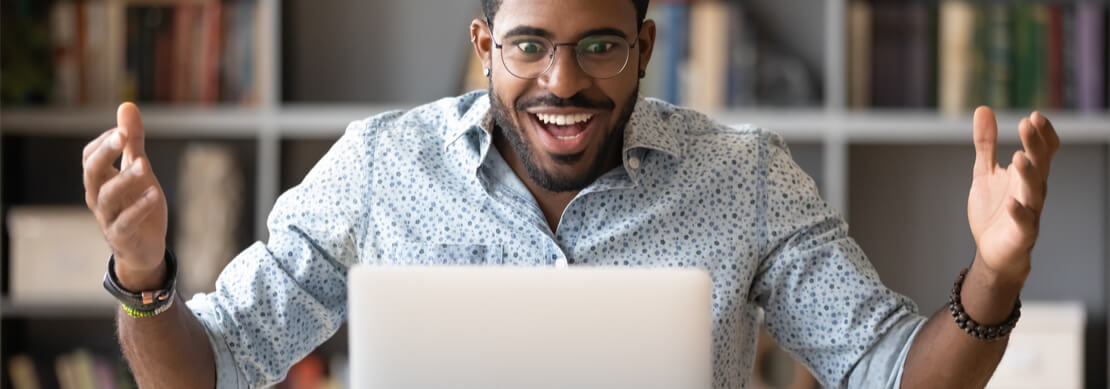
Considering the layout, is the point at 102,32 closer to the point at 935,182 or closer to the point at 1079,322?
the point at 935,182

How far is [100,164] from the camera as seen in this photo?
1.08m

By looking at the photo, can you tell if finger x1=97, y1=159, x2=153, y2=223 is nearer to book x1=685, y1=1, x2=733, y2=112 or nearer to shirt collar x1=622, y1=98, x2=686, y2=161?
shirt collar x1=622, y1=98, x2=686, y2=161

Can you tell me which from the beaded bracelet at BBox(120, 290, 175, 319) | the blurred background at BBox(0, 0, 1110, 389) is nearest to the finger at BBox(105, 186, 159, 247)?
the beaded bracelet at BBox(120, 290, 175, 319)

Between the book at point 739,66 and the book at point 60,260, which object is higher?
the book at point 739,66

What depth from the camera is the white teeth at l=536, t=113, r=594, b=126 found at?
4.52 ft

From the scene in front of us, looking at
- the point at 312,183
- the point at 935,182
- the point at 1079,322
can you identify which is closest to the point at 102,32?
the point at 312,183

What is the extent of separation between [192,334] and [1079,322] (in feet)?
7.05

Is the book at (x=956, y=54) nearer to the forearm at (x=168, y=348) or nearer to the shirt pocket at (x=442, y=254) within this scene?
the shirt pocket at (x=442, y=254)

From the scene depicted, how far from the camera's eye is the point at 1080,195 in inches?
113

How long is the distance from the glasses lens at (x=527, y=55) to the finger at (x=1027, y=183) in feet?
1.79

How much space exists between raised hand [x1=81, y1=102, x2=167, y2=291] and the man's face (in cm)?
46

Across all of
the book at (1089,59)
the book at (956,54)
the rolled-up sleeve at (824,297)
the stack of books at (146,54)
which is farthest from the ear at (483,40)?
the book at (1089,59)

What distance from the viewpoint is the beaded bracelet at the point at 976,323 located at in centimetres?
124

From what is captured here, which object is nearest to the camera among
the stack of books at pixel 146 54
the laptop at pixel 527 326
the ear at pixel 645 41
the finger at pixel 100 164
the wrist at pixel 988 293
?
the laptop at pixel 527 326
